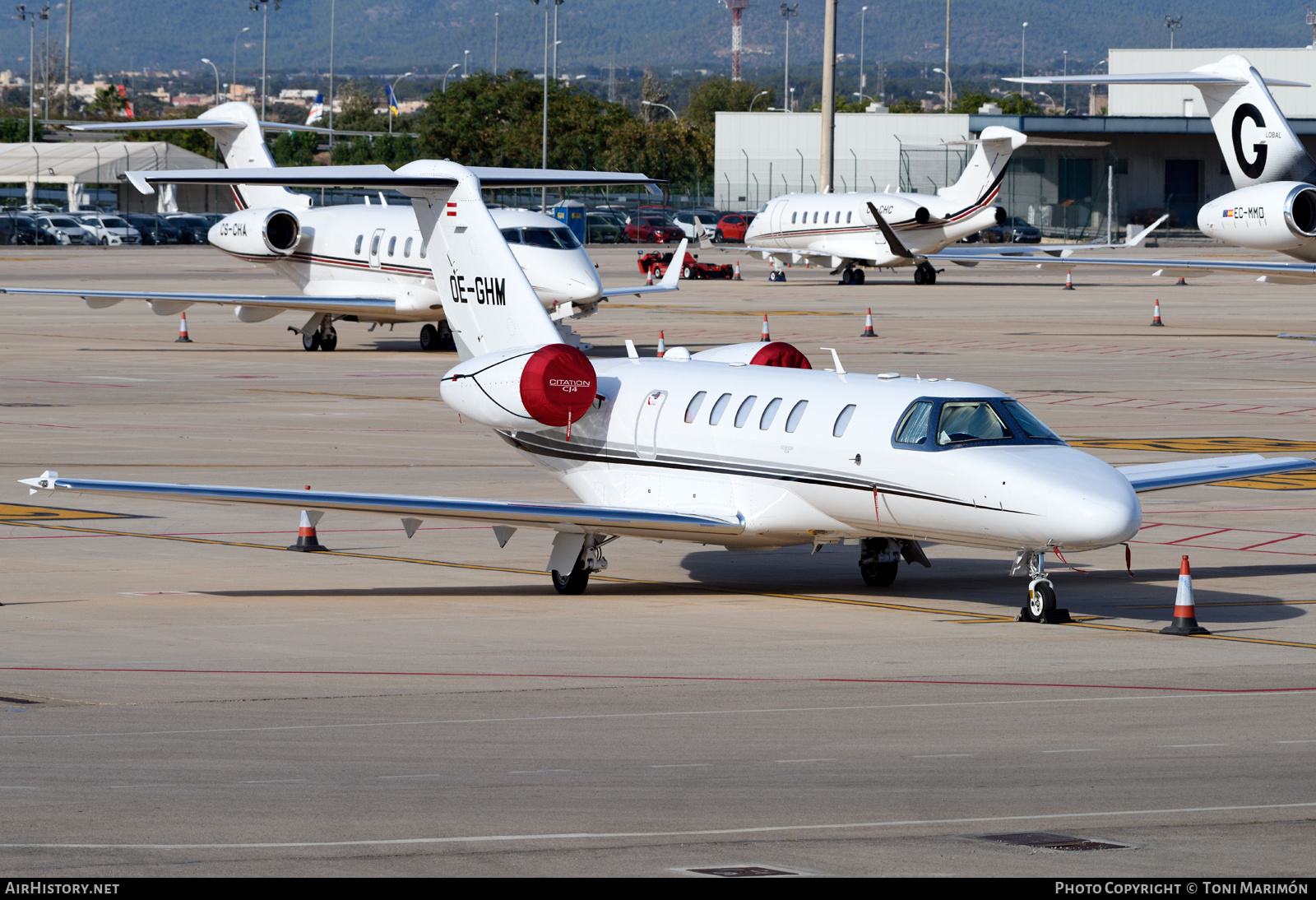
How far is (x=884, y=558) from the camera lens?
765 inches

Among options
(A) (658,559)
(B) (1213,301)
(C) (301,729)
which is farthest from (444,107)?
(C) (301,729)

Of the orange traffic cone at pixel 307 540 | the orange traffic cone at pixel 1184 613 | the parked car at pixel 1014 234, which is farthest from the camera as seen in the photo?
the parked car at pixel 1014 234

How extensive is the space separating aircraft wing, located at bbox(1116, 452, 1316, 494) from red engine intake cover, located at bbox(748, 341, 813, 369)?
416cm

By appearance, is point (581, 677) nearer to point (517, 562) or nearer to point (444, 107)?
point (517, 562)

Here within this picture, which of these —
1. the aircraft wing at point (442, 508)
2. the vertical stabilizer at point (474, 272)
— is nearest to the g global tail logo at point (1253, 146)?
the vertical stabilizer at point (474, 272)

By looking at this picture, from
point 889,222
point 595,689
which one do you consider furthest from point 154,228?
point 595,689

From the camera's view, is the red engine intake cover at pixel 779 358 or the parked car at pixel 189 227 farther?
the parked car at pixel 189 227

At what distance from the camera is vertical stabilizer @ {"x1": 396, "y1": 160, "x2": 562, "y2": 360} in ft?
72.1

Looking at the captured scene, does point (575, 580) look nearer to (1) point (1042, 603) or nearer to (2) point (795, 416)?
(2) point (795, 416)

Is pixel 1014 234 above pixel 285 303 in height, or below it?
above

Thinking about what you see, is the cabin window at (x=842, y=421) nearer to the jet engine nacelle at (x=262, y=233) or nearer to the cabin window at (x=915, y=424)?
the cabin window at (x=915, y=424)

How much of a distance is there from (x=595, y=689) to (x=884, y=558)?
6100 mm

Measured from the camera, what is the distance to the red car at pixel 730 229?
114125mm

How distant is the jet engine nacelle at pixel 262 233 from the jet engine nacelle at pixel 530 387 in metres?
28.9
